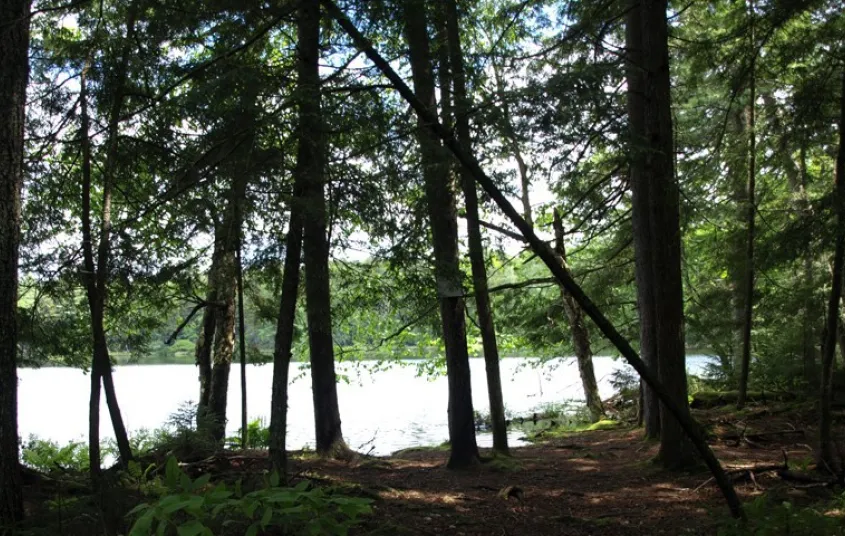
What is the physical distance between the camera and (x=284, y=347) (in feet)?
19.4

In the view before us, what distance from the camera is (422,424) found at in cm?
1811

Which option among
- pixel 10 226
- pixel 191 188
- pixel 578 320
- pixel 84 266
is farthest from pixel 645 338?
pixel 10 226

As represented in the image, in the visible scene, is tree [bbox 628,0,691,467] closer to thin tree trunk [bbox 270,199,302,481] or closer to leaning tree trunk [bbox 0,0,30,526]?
thin tree trunk [bbox 270,199,302,481]

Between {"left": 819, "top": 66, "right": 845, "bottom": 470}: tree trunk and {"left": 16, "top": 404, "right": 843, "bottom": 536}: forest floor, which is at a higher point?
{"left": 819, "top": 66, "right": 845, "bottom": 470}: tree trunk

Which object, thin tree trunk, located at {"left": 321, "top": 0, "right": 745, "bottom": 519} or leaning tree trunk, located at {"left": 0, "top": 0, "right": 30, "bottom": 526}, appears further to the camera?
leaning tree trunk, located at {"left": 0, "top": 0, "right": 30, "bottom": 526}

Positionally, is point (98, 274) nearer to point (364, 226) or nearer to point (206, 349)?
point (364, 226)

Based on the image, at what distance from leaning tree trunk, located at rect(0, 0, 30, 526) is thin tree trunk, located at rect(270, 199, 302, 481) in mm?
1976

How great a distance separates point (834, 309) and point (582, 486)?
322cm

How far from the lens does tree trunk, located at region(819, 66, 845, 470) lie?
18.2 ft

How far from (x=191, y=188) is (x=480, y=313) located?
4.47 meters

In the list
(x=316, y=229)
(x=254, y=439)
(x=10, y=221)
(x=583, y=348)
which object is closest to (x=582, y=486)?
(x=316, y=229)

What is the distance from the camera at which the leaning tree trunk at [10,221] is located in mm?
4416

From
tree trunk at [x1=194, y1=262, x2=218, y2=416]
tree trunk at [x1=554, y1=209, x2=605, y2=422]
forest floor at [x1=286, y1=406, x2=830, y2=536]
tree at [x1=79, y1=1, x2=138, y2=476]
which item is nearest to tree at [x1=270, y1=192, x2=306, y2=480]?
forest floor at [x1=286, y1=406, x2=830, y2=536]

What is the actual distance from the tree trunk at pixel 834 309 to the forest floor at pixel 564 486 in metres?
0.28
